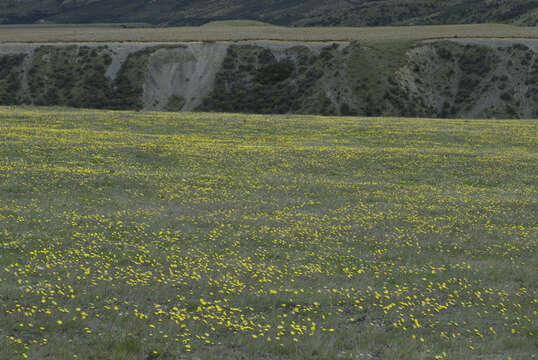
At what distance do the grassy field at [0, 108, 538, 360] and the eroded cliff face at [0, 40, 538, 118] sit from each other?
5629 centimetres

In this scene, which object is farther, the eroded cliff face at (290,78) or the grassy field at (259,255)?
the eroded cliff face at (290,78)

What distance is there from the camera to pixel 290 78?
9569 cm

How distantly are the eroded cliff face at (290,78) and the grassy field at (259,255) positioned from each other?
185 ft

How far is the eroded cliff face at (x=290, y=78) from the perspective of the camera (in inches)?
3474

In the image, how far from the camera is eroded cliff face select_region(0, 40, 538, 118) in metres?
88.2

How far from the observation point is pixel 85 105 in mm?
89938

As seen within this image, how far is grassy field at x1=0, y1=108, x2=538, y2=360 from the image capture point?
11.0 m

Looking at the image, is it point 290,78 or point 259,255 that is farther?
point 290,78

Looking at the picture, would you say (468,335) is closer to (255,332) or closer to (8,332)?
(255,332)

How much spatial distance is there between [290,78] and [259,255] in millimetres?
82242

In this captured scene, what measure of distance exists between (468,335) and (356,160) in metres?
23.0

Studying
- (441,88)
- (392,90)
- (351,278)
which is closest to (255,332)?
(351,278)

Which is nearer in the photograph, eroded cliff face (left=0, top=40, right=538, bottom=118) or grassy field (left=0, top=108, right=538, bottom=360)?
grassy field (left=0, top=108, right=538, bottom=360)

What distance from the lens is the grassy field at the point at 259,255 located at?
1103 cm
